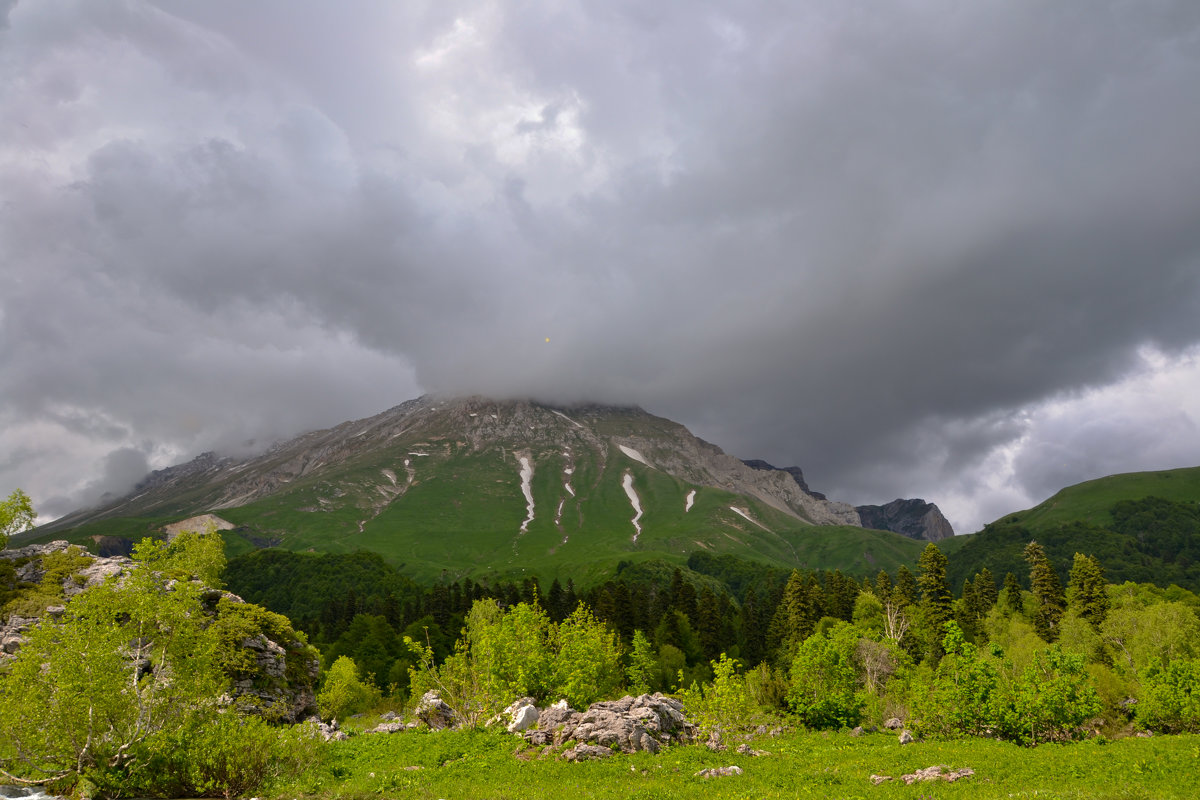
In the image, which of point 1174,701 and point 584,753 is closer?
point 584,753

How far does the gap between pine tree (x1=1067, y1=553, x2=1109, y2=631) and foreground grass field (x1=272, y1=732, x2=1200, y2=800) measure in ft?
184

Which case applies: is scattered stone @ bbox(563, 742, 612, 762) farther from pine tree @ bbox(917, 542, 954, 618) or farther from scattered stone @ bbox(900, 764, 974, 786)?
pine tree @ bbox(917, 542, 954, 618)

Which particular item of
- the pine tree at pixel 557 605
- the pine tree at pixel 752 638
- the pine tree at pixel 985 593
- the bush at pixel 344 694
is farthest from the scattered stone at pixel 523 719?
the pine tree at pixel 985 593

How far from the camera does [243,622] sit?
45.8 m

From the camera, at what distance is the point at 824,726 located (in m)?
49.6

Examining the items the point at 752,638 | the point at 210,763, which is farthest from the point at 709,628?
the point at 210,763

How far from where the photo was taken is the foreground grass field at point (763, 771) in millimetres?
23922

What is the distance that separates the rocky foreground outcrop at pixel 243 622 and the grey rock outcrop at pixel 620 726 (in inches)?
750

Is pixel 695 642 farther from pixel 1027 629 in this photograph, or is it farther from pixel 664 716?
pixel 664 716

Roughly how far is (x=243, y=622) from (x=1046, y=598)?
333 feet

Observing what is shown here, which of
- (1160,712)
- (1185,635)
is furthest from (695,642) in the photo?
(1160,712)

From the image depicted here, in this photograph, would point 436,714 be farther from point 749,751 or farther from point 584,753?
point 749,751

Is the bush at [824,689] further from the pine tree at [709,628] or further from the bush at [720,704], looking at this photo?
the pine tree at [709,628]

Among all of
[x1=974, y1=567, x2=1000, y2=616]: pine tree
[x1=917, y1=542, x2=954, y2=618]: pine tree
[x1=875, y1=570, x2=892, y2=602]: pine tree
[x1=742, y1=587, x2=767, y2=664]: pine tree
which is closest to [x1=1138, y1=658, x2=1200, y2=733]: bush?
[x1=917, y1=542, x2=954, y2=618]: pine tree
